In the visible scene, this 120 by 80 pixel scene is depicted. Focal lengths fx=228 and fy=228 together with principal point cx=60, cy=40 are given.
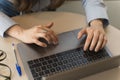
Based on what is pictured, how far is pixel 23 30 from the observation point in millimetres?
950

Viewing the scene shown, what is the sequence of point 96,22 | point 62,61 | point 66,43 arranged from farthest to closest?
1. point 96,22
2. point 66,43
3. point 62,61

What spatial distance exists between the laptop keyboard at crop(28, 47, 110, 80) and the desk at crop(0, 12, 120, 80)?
5 centimetres

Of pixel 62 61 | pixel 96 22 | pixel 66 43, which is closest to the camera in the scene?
pixel 62 61

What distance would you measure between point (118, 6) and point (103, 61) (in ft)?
3.08

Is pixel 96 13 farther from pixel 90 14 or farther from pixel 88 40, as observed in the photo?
pixel 88 40

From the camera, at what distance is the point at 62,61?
0.79 metres

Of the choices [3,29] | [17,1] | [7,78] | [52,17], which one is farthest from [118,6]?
[7,78]

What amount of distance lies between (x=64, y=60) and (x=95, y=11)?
0.37 metres

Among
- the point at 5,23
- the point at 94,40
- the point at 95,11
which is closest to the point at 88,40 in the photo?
the point at 94,40

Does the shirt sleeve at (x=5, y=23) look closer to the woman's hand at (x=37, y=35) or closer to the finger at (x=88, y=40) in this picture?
the woman's hand at (x=37, y=35)

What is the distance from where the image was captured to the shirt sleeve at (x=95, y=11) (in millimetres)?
1036

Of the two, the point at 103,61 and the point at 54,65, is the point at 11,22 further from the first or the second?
the point at 103,61

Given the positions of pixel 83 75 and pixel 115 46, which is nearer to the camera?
pixel 83 75

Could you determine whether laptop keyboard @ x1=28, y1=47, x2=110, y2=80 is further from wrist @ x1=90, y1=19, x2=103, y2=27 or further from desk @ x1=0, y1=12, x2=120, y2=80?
wrist @ x1=90, y1=19, x2=103, y2=27
